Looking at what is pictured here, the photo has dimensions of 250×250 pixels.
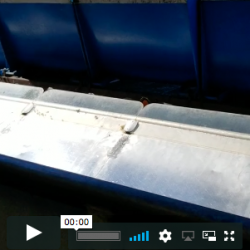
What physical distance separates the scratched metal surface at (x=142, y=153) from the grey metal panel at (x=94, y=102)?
0.16ft

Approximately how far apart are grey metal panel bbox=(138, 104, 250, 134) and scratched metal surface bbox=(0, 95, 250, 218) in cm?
4

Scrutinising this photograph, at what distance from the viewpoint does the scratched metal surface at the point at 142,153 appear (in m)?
1.20

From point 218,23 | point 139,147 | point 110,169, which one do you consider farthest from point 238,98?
point 110,169

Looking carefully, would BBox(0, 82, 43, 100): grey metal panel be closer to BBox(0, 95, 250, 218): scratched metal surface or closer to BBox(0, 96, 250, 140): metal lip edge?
BBox(0, 96, 250, 140): metal lip edge

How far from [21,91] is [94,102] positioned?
496 mm

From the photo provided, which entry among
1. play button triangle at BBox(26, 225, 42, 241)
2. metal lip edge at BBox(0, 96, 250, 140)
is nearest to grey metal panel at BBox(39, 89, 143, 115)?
metal lip edge at BBox(0, 96, 250, 140)

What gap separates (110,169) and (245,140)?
1.79 ft

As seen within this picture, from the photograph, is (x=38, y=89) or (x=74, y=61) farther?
(x=74, y=61)

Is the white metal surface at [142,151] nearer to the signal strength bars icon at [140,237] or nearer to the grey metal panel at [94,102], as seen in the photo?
the grey metal panel at [94,102]

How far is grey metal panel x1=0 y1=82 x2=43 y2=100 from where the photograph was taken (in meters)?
1.87

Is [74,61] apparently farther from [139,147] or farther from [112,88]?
[139,147]

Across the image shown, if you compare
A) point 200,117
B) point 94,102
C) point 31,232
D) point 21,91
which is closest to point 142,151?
point 200,117

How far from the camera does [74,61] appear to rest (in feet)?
6.98
